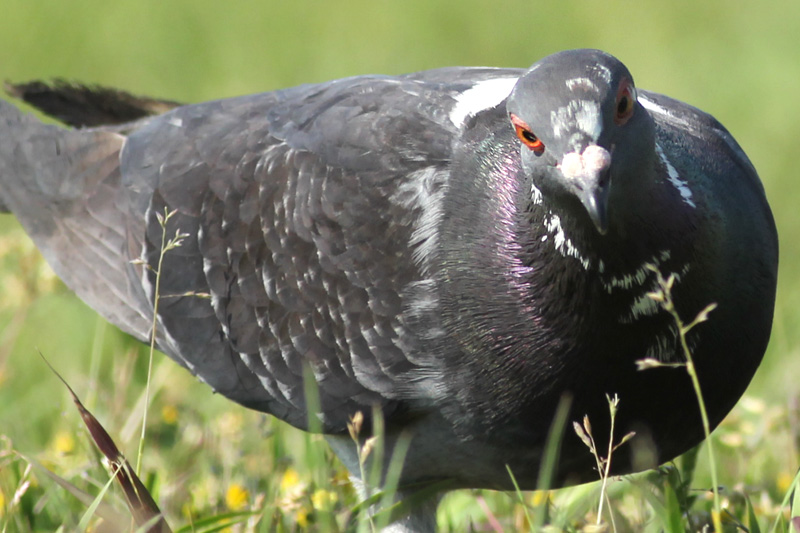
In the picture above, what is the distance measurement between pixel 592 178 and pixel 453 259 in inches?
36.4

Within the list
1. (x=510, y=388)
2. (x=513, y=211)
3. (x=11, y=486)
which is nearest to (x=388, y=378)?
(x=510, y=388)

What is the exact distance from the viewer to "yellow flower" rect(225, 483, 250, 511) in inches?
195

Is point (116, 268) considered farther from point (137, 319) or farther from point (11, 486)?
point (11, 486)

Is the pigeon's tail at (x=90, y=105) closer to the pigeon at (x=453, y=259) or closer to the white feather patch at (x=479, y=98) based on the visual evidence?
the pigeon at (x=453, y=259)

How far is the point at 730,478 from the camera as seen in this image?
Result: 5605 mm

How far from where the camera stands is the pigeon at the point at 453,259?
12.7ft

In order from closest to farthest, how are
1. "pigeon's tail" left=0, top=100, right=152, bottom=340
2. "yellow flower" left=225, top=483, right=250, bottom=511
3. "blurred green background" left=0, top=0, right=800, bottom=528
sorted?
1. "yellow flower" left=225, top=483, right=250, bottom=511
2. "pigeon's tail" left=0, top=100, right=152, bottom=340
3. "blurred green background" left=0, top=0, right=800, bottom=528

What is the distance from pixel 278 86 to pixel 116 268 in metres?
7.29

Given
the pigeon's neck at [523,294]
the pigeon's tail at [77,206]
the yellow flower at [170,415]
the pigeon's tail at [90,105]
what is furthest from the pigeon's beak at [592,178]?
the pigeon's tail at [90,105]

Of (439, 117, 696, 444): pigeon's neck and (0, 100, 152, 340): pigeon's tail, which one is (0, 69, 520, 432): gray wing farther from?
(439, 117, 696, 444): pigeon's neck

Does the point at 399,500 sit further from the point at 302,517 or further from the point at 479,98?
the point at 479,98

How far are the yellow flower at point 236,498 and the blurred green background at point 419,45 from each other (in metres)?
5.66

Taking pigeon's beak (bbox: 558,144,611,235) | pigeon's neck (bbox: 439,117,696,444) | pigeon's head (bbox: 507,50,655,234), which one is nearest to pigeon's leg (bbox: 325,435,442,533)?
pigeon's neck (bbox: 439,117,696,444)

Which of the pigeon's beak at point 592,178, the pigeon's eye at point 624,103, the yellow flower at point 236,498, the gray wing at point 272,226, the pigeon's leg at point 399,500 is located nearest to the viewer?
the pigeon's beak at point 592,178
